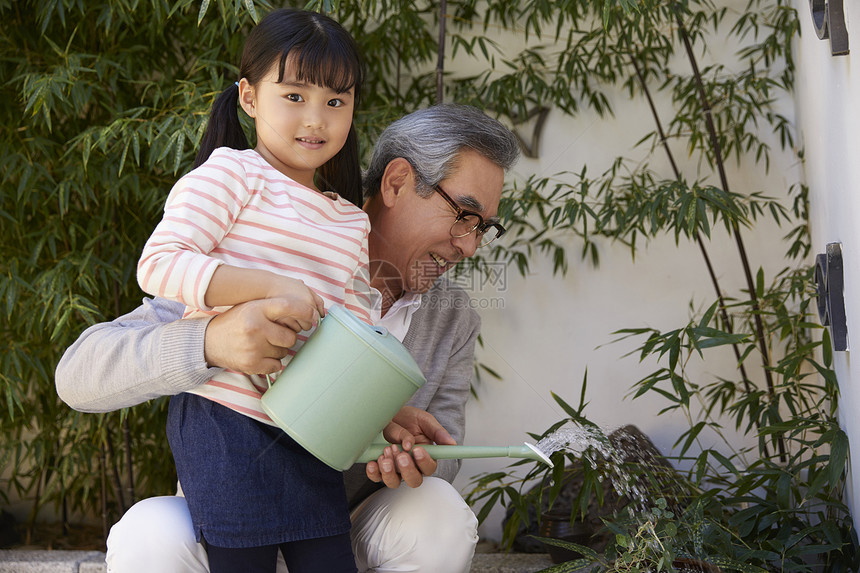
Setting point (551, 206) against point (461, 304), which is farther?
point (551, 206)

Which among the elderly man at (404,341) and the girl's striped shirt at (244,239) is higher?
the girl's striped shirt at (244,239)

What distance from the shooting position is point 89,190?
2.53 metres

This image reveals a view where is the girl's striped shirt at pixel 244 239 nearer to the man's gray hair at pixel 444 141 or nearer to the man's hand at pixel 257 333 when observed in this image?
the man's hand at pixel 257 333

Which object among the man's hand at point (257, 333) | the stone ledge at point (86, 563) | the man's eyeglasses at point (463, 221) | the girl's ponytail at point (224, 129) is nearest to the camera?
the man's hand at point (257, 333)

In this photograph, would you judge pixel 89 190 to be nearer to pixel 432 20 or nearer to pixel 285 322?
pixel 432 20

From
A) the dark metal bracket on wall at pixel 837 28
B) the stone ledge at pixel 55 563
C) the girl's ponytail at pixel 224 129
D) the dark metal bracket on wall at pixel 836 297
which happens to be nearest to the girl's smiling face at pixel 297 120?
the girl's ponytail at pixel 224 129

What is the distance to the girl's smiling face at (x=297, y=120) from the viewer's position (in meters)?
1.40

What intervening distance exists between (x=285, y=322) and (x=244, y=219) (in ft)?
0.72

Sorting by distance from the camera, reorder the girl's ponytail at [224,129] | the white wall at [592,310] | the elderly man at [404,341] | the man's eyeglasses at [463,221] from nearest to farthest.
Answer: the elderly man at [404,341]
the girl's ponytail at [224,129]
the man's eyeglasses at [463,221]
the white wall at [592,310]

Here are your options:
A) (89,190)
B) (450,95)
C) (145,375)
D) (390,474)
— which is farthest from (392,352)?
(450,95)

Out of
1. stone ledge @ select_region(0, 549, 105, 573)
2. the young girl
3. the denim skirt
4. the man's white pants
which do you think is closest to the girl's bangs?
the young girl

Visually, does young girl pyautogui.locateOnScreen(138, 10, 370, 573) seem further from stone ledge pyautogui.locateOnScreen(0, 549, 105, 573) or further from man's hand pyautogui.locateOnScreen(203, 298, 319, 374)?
stone ledge pyautogui.locateOnScreen(0, 549, 105, 573)


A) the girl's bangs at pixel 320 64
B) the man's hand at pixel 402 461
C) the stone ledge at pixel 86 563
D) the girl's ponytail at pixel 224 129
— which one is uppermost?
the girl's bangs at pixel 320 64

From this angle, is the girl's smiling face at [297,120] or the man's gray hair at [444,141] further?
the man's gray hair at [444,141]
